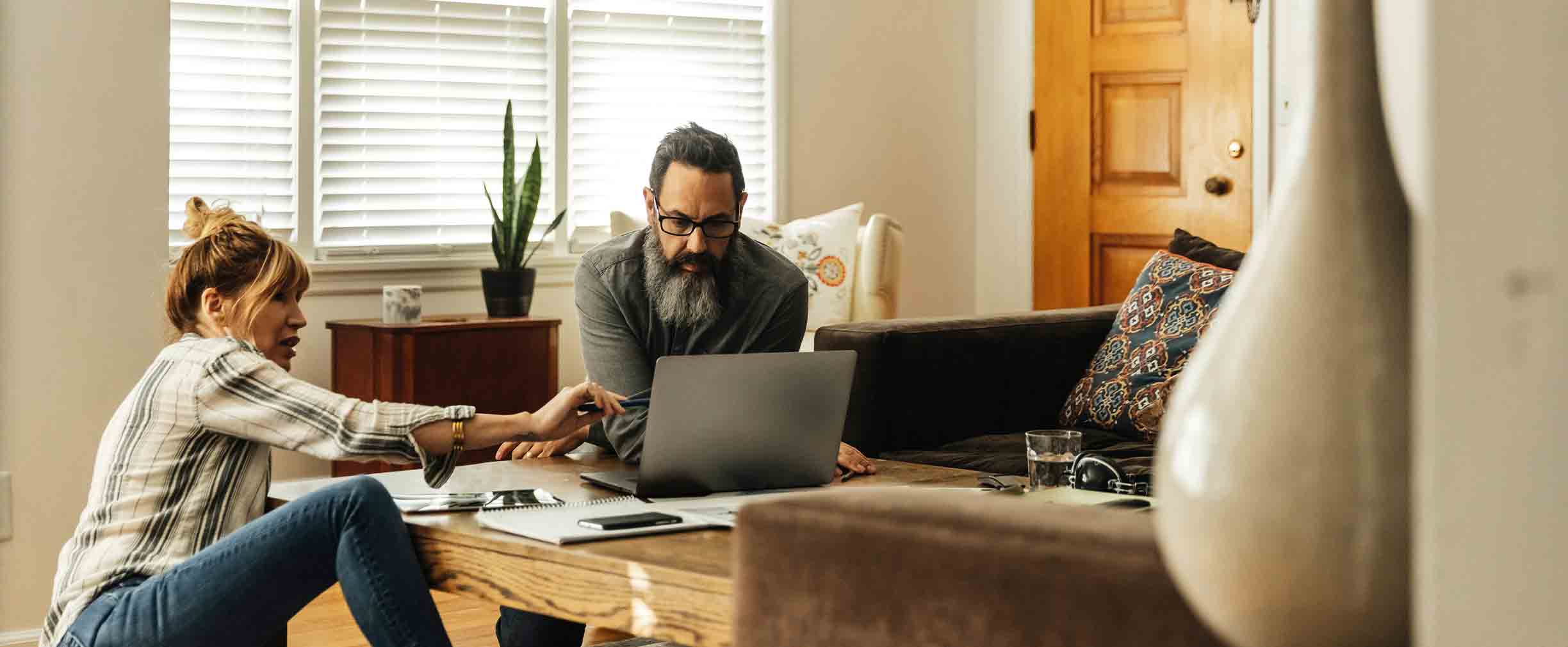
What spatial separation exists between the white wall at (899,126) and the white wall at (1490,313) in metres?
4.85

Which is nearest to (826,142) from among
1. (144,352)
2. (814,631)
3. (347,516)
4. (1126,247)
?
(1126,247)

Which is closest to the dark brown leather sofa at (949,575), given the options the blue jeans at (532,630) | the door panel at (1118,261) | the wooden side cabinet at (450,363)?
the blue jeans at (532,630)

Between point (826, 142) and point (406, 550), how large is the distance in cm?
389

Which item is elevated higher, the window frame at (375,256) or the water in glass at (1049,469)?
the window frame at (375,256)

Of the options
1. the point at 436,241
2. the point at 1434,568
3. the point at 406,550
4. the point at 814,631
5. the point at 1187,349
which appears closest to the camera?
the point at 1434,568

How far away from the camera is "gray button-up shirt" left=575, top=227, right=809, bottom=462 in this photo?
2.65 m

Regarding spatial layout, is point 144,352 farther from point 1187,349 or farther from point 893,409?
point 1187,349

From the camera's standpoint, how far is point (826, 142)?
18.2 feet

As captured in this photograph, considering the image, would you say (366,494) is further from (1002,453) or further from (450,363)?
(450,363)

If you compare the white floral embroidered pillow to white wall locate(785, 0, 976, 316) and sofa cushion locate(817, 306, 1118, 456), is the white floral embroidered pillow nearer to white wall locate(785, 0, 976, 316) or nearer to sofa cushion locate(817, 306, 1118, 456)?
white wall locate(785, 0, 976, 316)

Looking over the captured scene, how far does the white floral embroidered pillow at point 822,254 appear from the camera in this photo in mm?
4754

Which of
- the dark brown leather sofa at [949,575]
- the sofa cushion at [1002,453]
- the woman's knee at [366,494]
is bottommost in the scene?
the sofa cushion at [1002,453]

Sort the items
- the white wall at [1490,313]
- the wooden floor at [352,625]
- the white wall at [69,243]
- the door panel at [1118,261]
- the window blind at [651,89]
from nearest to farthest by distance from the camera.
A: the white wall at [1490,313], the white wall at [69,243], the wooden floor at [352,625], the window blind at [651,89], the door panel at [1118,261]

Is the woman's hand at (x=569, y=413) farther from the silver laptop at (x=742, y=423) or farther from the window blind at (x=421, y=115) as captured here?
the window blind at (x=421, y=115)
